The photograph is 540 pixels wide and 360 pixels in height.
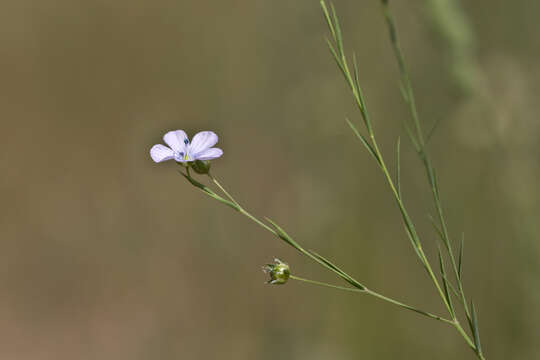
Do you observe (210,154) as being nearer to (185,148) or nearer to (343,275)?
(185,148)

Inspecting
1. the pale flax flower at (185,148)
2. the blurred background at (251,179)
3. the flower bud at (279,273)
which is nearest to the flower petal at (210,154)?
the pale flax flower at (185,148)

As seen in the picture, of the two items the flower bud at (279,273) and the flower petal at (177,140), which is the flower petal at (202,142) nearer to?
the flower petal at (177,140)

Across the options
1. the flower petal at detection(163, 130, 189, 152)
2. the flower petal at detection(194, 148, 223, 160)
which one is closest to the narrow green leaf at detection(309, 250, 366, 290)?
the flower petal at detection(194, 148, 223, 160)

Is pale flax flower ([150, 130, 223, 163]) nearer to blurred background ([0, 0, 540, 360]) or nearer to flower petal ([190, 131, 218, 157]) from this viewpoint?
flower petal ([190, 131, 218, 157])

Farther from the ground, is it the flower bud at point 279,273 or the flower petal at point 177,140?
the flower petal at point 177,140

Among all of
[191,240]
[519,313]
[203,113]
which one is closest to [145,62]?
[203,113]

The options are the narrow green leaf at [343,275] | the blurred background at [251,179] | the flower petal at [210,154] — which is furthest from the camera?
the blurred background at [251,179]
